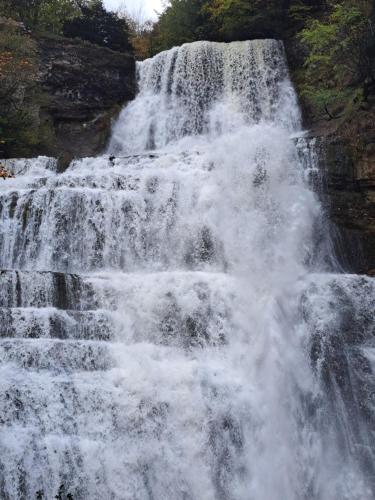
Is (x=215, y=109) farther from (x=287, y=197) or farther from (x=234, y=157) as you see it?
(x=287, y=197)

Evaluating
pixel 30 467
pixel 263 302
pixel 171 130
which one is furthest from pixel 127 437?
pixel 171 130

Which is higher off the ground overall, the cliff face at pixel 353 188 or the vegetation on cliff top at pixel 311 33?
the vegetation on cliff top at pixel 311 33

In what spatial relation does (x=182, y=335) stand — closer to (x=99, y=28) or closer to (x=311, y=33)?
(x=311, y=33)

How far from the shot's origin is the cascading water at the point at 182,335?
6590 millimetres

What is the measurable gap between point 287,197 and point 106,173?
4122 millimetres

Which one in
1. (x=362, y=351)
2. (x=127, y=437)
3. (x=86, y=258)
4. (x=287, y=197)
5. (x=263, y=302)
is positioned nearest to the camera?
(x=127, y=437)

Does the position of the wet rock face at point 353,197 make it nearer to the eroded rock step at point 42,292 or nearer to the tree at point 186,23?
the eroded rock step at point 42,292

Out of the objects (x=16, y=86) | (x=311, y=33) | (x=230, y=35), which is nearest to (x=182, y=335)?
(x=311, y=33)

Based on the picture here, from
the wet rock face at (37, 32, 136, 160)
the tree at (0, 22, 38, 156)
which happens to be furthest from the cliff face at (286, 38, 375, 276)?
the tree at (0, 22, 38, 156)

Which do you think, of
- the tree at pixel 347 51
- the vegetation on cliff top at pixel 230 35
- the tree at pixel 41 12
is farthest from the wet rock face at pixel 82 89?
the tree at pixel 347 51

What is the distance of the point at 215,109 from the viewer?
1669 centimetres

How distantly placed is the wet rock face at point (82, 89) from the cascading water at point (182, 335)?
4.16m

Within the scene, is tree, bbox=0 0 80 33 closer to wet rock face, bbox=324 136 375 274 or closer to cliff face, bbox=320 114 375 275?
cliff face, bbox=320 114 375 275

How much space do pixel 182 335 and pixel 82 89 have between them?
12.2m
